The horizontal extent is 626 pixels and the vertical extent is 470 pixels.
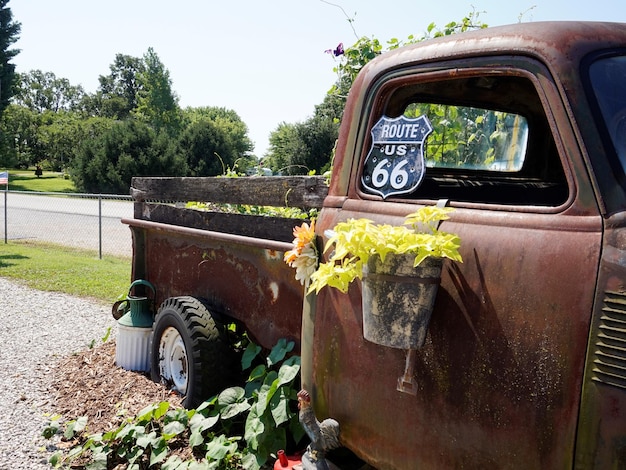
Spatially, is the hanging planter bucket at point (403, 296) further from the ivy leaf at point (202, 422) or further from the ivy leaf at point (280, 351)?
the ivy leaf at point (202, 422)

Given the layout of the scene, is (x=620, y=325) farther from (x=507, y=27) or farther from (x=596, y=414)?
(x=507, y=27)

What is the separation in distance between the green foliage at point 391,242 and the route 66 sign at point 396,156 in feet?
0.88

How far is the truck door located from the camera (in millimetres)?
1790

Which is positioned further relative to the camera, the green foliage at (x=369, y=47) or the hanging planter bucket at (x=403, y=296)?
the green foliage at (x=369, y=47)

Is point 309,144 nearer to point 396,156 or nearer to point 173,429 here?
point 173,429

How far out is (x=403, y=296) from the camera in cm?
207

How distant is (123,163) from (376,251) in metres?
36.5

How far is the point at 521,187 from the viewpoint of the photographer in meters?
3.04

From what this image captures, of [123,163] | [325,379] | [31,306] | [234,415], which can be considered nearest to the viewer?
[325,379]

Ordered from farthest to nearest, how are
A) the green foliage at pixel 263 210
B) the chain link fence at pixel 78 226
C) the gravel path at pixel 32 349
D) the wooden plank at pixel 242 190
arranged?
the chain link fence at pixel 78 226
the green foliage at pixel 263 210
the gravel path at pixel 32 349
the wooden plank at pixel 242 190

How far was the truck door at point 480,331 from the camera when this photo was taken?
5.87 feet

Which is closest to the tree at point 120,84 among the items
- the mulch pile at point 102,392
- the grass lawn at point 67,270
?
the grass lawn at point 67,270

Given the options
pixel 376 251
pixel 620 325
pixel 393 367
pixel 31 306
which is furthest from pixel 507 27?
pixel 31 306

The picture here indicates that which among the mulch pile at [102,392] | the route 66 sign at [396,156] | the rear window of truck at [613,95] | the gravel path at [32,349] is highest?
the rear window of truck at [613,95]
